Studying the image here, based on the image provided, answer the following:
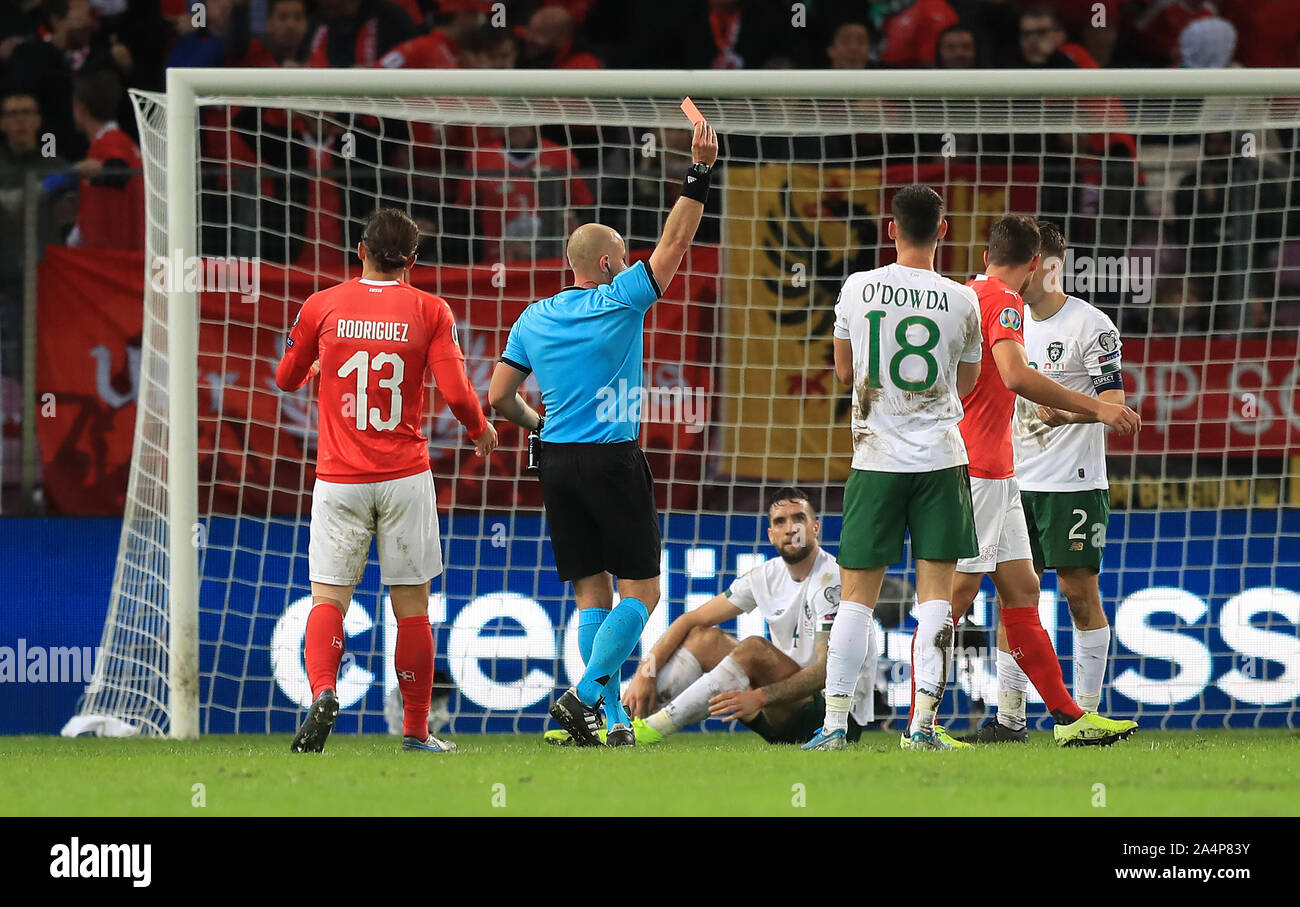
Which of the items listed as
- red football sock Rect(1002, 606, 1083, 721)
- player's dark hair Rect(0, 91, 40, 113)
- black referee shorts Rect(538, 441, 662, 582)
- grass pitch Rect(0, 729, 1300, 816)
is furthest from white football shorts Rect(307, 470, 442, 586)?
player's dark hair Rect(0, 91, 40, 113)

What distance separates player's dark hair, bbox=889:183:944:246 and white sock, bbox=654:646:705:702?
87.2 inches

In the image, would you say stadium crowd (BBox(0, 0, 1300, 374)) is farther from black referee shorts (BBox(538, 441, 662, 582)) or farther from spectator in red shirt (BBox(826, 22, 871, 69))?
black referee shorts (BBox(538, 441, 662, 582))

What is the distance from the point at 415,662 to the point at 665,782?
133 centimetres

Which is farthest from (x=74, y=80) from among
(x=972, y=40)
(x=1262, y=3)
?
(x=1262, y=3)

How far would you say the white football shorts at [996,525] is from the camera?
228 inches

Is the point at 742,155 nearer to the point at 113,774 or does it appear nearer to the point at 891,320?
the point at 891,320

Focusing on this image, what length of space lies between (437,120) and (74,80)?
3.51m

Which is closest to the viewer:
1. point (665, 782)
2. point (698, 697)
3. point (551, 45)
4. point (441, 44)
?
point (665, 782)

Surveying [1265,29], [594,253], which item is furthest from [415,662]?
[1265,29]

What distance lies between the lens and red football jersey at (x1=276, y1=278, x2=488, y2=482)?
17.6 feet

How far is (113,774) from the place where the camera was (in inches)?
192

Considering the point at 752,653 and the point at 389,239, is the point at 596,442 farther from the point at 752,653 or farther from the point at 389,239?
the point at 752,653

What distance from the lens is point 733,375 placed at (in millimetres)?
7895

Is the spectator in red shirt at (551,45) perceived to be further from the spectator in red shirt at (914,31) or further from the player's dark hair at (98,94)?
the player's dark hair at (98,94)
